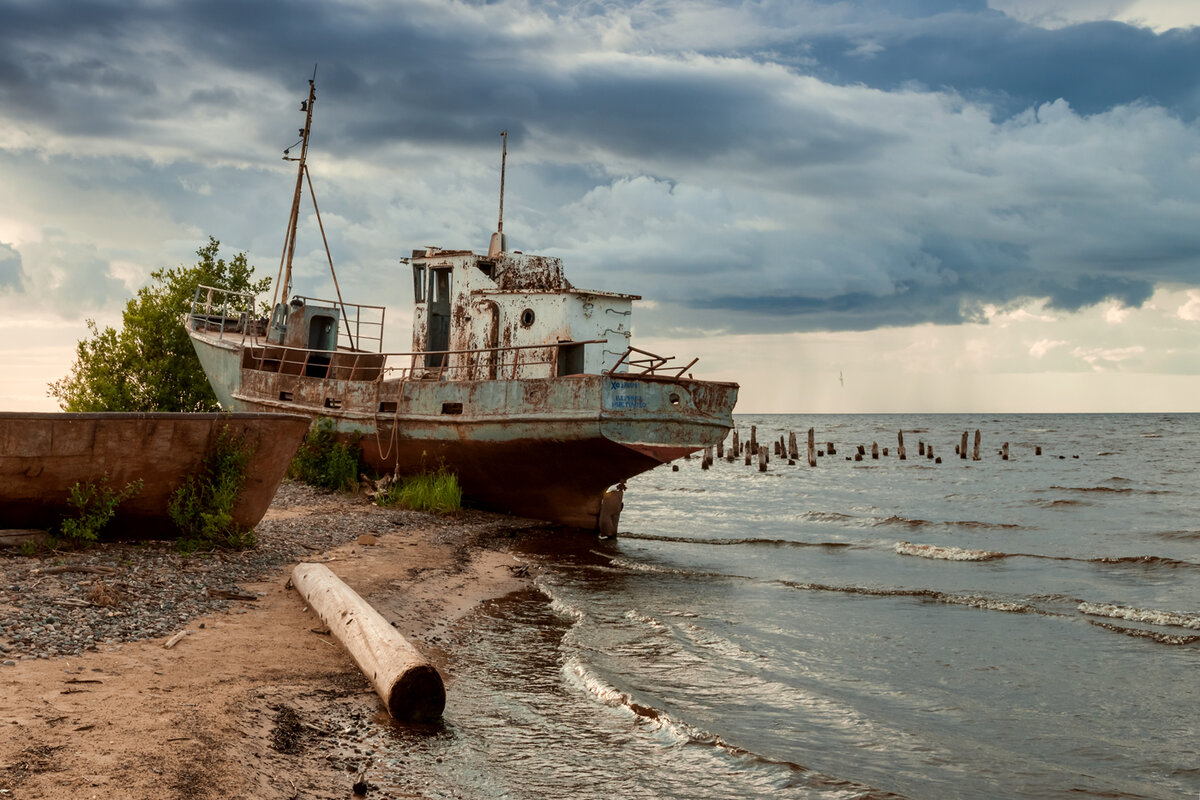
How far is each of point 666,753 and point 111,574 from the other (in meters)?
5.61

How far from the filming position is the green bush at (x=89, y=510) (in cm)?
966

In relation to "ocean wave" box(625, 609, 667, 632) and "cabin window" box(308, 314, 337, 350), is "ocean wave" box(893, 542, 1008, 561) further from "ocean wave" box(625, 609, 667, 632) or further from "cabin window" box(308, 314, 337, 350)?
"cabin window" box(308, 314, 337, 350)

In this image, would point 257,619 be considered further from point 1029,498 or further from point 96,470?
point 1029,498

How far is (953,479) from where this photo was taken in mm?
40062

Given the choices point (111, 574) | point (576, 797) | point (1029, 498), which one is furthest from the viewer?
point (1029, 498)

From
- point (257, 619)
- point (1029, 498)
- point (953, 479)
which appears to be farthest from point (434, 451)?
point (953, 479)

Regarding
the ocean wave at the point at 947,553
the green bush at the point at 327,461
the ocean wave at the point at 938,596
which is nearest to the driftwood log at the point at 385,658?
the ocean wave at the point at 938,596

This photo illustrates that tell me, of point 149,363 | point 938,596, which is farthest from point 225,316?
point 938,596

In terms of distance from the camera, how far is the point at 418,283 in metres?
20.1

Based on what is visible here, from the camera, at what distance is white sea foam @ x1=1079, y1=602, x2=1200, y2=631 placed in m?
11.8

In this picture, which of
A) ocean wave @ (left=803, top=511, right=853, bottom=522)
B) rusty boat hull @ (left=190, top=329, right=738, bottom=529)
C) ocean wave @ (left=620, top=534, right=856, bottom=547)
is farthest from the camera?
ocean wave @ (left=803, top=511, right=853, bottom=522)

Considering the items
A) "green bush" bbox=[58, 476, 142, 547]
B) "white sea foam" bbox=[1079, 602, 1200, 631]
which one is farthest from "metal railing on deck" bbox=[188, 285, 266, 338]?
"white sea foam" bbox=[1079, 602, 1200, 631]

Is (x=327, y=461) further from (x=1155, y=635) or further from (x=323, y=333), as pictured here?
(x=1155, y=635)

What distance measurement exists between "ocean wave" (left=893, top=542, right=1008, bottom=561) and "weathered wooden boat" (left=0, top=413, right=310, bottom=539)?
41.3 ft
